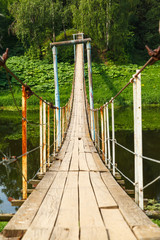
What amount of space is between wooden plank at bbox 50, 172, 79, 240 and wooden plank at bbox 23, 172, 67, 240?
0.04 metres

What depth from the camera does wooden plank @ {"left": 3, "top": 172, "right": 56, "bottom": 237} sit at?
1.30m

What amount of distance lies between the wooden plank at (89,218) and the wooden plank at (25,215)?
31 cm

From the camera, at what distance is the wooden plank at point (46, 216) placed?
125 cm

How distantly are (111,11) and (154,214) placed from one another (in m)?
16.5

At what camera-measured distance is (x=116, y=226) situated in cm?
135

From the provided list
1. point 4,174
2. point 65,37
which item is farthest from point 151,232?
point 65,37

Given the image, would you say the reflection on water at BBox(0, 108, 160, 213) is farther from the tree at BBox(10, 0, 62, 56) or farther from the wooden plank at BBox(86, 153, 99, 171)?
the tree at BBox(10, 0, 62, 56)

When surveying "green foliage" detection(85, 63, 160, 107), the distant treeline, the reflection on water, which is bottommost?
the reflection on water

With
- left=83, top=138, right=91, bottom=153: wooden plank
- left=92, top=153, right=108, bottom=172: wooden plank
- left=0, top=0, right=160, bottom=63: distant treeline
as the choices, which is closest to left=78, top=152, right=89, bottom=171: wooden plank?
left=92, top=153, right=108, bottom=172: wooden plank

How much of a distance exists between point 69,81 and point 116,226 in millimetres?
15752

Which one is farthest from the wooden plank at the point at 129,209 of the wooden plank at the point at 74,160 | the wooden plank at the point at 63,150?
the wooden plank at the point at 63,150

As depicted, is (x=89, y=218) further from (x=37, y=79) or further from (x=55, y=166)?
(x=37, y=79)

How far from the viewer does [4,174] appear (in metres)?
5.11

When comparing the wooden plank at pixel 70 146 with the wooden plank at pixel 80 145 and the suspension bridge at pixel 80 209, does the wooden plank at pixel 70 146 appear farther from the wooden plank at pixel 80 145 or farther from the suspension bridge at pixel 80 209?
the suspension bridge at pixel 80 209
